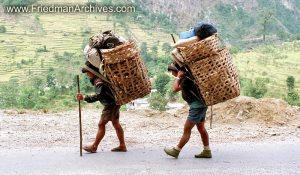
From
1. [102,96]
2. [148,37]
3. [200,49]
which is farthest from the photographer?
[148,37]

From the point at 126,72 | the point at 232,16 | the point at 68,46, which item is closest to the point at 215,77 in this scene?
the point at 126,72

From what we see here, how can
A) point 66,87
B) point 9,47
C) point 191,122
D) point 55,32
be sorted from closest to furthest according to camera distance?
point 191,122, point 66,87, point 9,47, point 55,32

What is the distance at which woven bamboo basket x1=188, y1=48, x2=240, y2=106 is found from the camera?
5570 millimetres

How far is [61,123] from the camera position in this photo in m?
8.64

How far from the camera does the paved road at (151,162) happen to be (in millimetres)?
5371

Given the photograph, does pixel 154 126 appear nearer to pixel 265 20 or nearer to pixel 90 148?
pixel 90 148

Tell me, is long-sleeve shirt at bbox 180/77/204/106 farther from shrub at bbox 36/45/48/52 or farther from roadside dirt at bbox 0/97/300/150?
shrub at bbox 36/45/48/52

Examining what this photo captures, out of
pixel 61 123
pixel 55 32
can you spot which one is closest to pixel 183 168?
pixel 61 123

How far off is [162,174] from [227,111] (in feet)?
14.6

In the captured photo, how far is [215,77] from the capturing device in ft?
18.3

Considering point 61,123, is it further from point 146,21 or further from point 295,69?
point 146,21

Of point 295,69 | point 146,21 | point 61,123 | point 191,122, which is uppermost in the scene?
point 191,122

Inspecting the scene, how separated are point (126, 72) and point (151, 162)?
1.18 meters

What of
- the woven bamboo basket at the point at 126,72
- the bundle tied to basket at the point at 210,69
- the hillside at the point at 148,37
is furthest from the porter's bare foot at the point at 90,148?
the hillside at the point at 148,37
